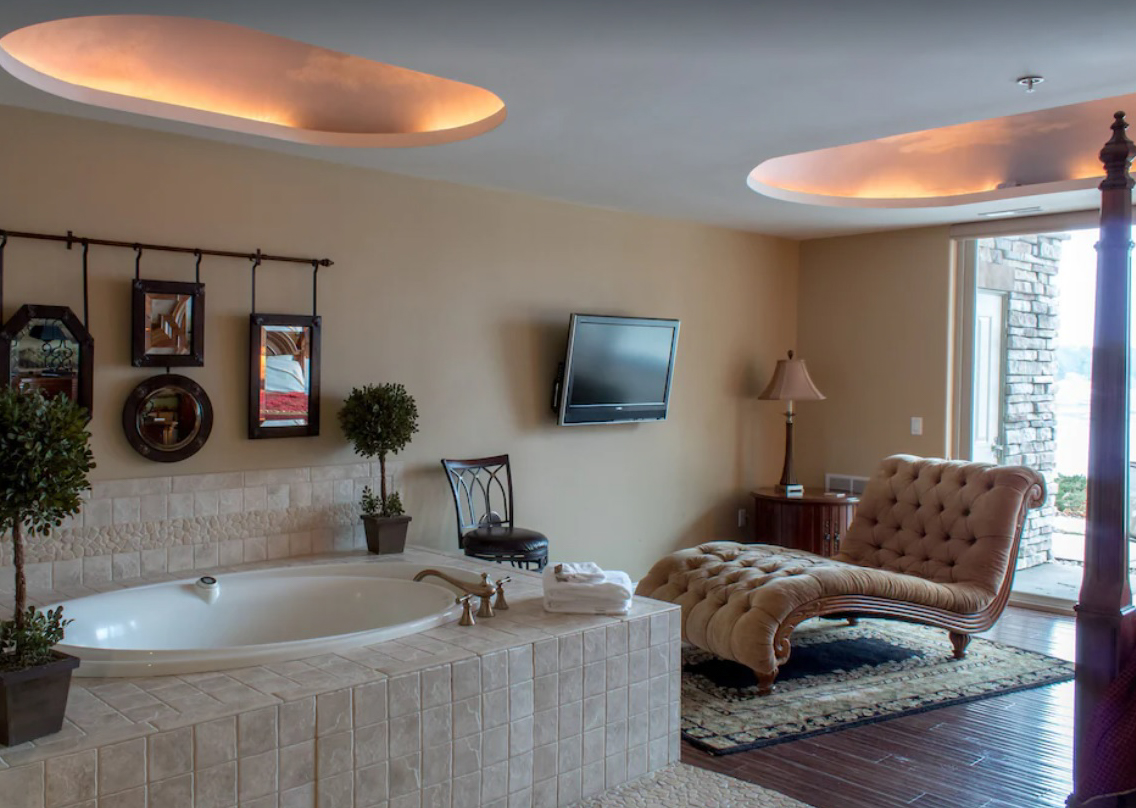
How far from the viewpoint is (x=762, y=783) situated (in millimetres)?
3291

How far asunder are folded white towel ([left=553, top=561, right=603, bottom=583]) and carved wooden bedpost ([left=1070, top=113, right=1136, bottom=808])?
4.97 ft

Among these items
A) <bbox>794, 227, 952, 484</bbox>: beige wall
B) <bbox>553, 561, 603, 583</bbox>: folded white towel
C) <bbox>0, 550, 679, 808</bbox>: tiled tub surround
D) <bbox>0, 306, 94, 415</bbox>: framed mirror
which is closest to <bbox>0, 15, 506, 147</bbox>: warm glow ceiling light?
<bbox>0, 306, 94, 415</bbox>: framed mirror

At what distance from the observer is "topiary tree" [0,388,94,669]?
2.25 m

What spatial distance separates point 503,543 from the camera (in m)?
4.66

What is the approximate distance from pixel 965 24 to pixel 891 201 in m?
3.00

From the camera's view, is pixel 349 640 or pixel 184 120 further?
pixel 184 120

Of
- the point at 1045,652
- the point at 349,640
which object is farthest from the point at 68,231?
the point at 1045,652

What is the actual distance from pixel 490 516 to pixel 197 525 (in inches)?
58.2

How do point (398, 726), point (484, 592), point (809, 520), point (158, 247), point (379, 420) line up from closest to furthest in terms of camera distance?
point (398, 726) < point (484, 592) < point (158, 247) < point (379, 420) < point (809, 520)

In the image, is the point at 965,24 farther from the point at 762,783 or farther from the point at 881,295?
the point at 881,295

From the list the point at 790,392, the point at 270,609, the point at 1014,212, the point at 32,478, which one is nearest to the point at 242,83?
the point at 270,609

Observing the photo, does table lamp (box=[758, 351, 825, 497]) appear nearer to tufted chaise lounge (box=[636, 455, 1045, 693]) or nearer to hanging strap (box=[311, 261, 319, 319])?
tufted chaise lounge (box=[636, 455, 1045, 693])

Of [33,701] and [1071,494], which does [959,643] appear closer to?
[1071,494]

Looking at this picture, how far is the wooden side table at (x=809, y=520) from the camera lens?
608 centimetres
